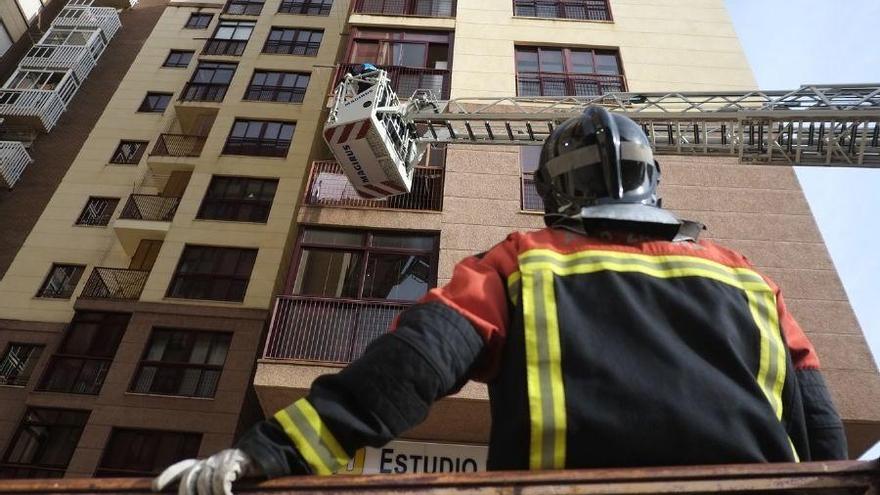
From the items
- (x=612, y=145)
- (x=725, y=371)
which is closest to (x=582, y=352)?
(x=725, y=371)

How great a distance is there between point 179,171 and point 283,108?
4.00 m

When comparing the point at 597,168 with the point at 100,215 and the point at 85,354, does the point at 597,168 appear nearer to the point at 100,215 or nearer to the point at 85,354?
the point at 85,354

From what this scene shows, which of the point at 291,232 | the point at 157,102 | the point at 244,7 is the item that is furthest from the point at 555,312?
the point at 244,7

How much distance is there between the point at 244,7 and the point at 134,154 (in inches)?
327

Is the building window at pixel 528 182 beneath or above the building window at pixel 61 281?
above

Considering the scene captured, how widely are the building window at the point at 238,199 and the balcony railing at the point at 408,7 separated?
218 inches

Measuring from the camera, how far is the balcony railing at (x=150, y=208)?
52.4ft

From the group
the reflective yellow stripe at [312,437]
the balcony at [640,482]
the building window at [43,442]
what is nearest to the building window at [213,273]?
the building window at [43,442]

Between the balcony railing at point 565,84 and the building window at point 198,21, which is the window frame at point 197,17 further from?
the balcony railing at point 565,84

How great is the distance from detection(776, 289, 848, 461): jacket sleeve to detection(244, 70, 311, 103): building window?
57.4 ft

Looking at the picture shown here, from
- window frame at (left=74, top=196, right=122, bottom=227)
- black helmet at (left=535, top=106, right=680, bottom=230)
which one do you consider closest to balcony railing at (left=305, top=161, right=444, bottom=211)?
black helmet at (left=535, top=106, right=680, bottom=230)

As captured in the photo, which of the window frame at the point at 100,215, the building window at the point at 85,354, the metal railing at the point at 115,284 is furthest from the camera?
the window frame at the point at 100,215

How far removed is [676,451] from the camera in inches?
55.4

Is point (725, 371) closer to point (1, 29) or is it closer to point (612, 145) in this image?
point (612, 145)
